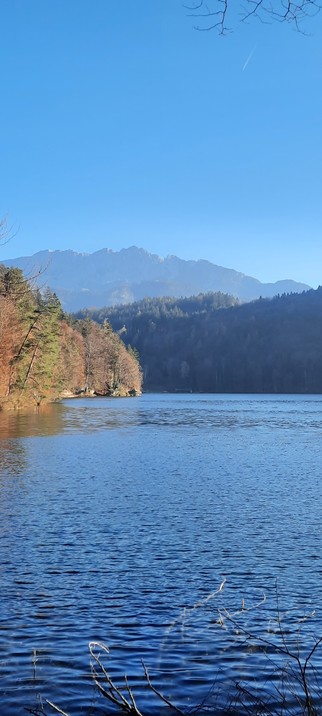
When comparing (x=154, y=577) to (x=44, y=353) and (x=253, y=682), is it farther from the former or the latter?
(x=44, y=353)

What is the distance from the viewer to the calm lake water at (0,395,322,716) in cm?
866

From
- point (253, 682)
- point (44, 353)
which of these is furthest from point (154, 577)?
point (44, 353)

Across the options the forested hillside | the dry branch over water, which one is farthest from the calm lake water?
the forested hillside

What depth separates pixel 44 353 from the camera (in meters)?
88.8

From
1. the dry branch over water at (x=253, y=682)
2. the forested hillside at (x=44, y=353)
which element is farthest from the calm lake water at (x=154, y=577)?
the forested hillside at (x=44, y=353)

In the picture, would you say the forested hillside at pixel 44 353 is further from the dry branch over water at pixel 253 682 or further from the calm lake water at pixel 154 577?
the dry branch over water at pixel 253 682

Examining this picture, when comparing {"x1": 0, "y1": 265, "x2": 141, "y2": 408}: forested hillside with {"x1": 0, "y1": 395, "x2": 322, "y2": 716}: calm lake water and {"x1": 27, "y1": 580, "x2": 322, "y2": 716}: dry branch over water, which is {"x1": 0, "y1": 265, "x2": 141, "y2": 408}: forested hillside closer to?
{"x1": 0, "y1": 395, "x2": 322, "y2": 716}: calm lake water

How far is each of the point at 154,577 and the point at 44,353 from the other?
254 feet

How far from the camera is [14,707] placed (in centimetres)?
759

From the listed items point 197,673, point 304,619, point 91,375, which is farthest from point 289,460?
point 91,375

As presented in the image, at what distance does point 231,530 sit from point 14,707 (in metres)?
10.2

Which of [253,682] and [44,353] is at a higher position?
[44,353]

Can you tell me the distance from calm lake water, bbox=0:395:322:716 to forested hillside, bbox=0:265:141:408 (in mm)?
7726

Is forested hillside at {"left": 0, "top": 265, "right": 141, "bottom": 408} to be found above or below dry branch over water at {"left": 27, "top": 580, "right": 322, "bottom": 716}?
above
